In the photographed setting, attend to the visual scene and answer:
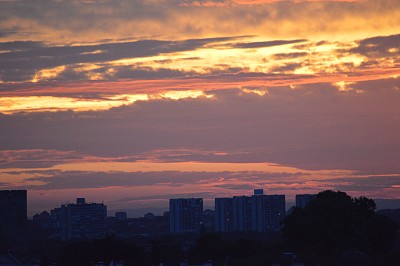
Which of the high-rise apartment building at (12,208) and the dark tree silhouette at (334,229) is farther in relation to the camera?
the high-rise apartment building at (12,208)

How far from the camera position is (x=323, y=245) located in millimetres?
72375

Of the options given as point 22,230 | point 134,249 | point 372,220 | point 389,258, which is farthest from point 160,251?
point 22,230

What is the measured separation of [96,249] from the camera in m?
82.5

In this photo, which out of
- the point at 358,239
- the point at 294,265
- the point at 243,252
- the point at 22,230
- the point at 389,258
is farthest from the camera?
the point at 22,230

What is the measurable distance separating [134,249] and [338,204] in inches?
816

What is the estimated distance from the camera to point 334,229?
73.1 m

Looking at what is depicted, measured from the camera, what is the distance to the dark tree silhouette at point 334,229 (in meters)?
71.9

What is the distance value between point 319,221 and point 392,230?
536 inches

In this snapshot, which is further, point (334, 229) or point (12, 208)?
point (12, 208)

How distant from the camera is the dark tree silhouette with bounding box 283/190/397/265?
71.9 metres

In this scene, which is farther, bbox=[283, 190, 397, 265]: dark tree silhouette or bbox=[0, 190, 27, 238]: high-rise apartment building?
bbox=[0, 190, 27, 238]: high-rise apartment building

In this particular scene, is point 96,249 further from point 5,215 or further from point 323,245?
point 5,215

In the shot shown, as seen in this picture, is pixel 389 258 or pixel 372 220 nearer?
pixel 389 258

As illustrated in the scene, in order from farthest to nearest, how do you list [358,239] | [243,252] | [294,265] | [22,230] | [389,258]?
1. [22,230]
2. [243,252]
3. [358,239]
4. [389,258]
5. [294,265]
